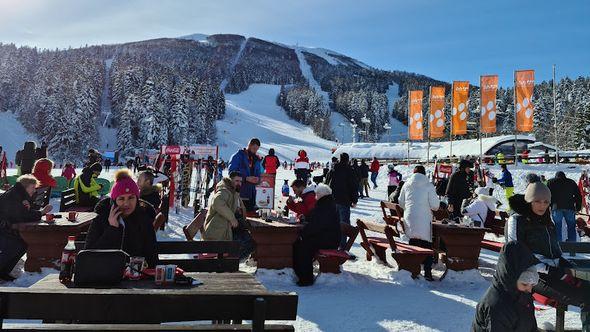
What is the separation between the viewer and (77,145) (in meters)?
58.8

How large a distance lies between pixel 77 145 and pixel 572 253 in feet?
201

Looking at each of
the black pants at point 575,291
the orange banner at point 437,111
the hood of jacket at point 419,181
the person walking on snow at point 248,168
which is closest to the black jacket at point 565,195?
the hood of jacket at point 419,181

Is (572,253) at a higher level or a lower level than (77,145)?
lower

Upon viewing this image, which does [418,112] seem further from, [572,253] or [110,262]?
[110,262]

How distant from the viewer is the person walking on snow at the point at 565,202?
→ 948cm

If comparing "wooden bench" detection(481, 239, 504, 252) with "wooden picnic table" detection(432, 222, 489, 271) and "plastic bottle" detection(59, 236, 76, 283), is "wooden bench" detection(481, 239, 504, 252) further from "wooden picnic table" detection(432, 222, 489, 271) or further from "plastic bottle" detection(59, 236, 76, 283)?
"plastic bottle" detection(59, 236, 76, 283)

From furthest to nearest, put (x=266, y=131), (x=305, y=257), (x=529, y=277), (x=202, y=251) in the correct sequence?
(x=266, y=131)
(x=305, y=257)
(x=202, y=251)
(x=529, y=277)

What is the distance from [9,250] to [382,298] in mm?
4950

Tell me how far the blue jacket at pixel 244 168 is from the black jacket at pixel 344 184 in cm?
152

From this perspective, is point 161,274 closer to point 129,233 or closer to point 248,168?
point 129,233

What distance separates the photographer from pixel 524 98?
22250 millimetres

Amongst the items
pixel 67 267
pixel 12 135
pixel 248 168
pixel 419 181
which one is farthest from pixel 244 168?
pixel 12 135

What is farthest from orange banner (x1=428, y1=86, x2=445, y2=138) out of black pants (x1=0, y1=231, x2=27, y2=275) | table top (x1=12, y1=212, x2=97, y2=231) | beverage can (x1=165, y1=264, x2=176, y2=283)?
Result: beverage can (x1=165, y1=264, x2=176, y2=283)

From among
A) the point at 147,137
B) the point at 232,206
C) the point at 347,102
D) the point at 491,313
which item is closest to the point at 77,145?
the point at 147,137
